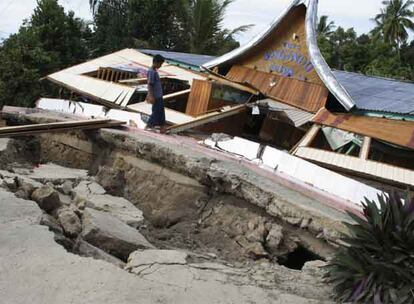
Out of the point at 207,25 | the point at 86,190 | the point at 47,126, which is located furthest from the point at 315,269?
the point at 207,25

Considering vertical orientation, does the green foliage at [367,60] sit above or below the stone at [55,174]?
above

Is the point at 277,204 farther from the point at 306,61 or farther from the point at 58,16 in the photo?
the point at 58,16

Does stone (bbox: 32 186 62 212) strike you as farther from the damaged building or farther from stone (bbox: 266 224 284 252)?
stone (bbox: 266 224 284 252)

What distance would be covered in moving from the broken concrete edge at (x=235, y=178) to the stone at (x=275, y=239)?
17cm

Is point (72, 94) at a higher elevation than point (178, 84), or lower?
lower

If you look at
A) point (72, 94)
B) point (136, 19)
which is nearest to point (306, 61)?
point (72, 94)

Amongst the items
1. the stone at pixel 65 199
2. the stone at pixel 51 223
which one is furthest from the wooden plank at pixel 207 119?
Result: the stone at pixel 51 223

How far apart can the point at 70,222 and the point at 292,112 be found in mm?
6143

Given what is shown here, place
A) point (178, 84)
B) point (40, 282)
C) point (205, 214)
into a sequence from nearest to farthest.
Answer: point (40, 282) → point (205, 214) → point (178, 84)

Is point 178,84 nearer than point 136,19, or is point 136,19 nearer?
point 178,84

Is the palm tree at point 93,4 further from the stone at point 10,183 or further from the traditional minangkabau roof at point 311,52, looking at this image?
the stone at point 10,183

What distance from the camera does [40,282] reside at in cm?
413

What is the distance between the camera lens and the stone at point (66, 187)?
7.60 meters

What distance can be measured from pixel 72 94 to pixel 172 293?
1213cm
